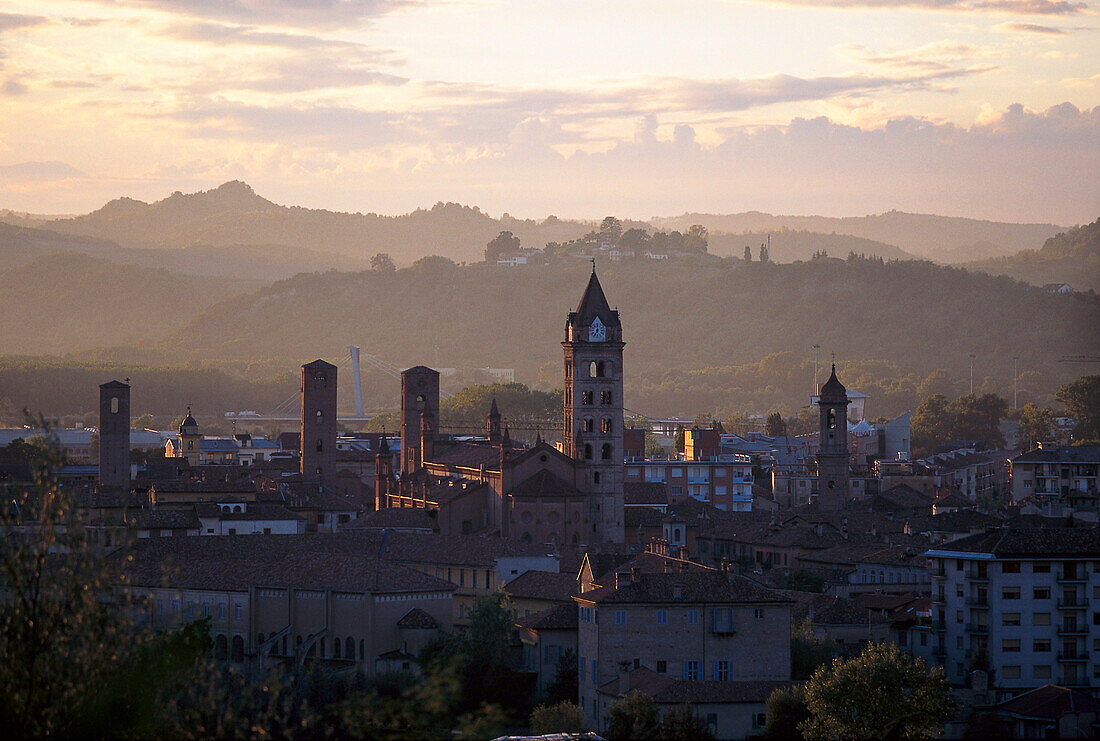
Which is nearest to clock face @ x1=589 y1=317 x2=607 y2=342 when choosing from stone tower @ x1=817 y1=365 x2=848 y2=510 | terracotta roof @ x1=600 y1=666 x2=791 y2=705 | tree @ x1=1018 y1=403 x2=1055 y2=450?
stone tower @ x1=817 y1=365 x2=848 y2=510

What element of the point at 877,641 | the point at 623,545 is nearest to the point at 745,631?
the point at 877,641

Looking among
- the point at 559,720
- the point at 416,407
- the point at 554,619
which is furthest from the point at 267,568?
the point at 416,407

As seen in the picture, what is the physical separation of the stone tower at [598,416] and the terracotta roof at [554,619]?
22.4 meters

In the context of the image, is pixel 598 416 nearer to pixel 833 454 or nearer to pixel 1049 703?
pixel 833 454

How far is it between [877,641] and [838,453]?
145 feet

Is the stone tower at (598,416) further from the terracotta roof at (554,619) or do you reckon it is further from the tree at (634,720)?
the tree at (634,720)

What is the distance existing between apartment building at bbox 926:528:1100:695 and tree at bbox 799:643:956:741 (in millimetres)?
9088

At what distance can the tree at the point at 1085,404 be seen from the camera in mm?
147625

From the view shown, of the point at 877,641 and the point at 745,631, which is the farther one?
the point at 877,641

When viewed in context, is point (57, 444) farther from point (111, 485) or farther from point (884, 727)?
point (111, 485)

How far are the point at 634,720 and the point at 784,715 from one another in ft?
15.5

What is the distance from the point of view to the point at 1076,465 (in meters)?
103

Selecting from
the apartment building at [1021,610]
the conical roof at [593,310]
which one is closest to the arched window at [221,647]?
the apartment building at [1021,610]

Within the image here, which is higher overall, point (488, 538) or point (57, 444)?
point (57, 444)
